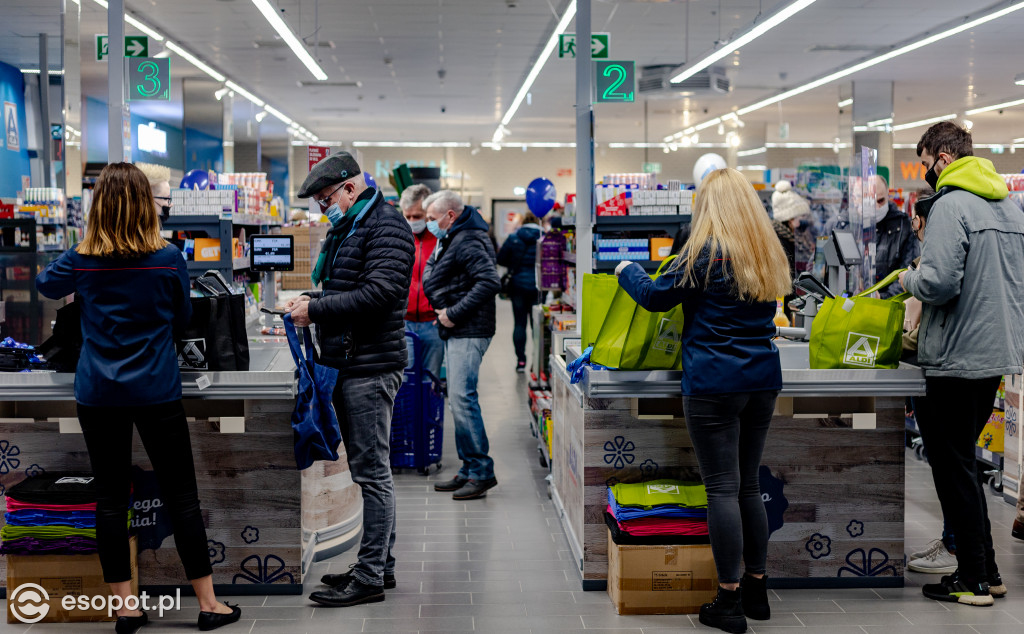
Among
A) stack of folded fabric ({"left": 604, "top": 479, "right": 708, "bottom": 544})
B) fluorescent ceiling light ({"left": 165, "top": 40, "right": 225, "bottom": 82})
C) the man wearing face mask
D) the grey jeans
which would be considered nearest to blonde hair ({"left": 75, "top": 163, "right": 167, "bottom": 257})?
the grey jeans

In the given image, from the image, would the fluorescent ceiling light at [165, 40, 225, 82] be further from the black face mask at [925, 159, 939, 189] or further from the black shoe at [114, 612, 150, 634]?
the black face mask at [925, 159, 939, 189]

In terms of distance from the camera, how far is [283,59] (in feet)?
47.1

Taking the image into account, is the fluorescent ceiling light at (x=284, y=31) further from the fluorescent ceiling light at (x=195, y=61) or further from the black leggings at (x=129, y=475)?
the black leggings at (x=129, y=475)

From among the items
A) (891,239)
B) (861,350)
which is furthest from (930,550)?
(891,239)

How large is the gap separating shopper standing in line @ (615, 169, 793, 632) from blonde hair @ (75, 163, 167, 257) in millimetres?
1634

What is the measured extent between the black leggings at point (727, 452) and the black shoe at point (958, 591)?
90 cm

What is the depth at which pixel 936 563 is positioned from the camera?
404cm

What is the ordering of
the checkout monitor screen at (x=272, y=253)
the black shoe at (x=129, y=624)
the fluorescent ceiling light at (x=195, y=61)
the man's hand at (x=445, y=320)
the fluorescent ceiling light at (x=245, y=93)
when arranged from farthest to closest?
the fluorescent ceiling light at (x=245, y=93)
the fluorescent ceiling light at (x=195, y=61)
the checkout monitor screen at (x=272, y=253)
the man's hand at (x=445, y=320)
the black shoe at (x=129, y=624)

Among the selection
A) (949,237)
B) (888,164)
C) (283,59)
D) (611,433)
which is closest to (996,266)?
(949,237)

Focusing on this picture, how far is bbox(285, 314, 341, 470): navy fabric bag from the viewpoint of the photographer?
3.46m

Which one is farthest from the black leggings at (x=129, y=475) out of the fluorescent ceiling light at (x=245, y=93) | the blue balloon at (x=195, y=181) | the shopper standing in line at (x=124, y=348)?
the fluorescent ceiling light at (x=245, y=93)

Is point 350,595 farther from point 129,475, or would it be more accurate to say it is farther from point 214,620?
point 129,475

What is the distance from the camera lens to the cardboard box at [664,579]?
137 inches

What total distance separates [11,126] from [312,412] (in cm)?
730
